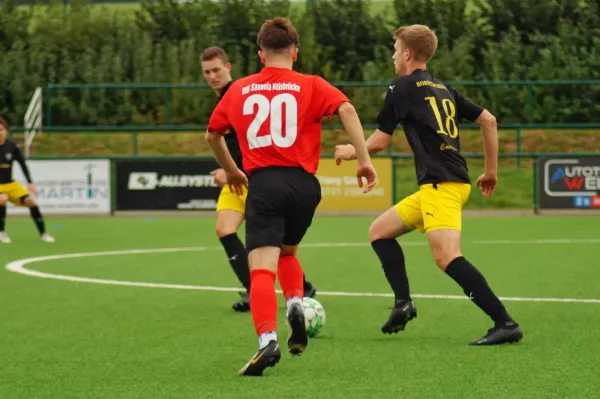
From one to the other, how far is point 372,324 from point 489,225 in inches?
507

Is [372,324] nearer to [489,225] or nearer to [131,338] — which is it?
[131,338]

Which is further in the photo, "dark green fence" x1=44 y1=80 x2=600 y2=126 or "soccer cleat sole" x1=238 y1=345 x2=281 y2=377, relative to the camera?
"dark green fence" x1=44 y1=80 x2=600 y2=126

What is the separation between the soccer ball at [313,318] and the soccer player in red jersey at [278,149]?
1.22 meters

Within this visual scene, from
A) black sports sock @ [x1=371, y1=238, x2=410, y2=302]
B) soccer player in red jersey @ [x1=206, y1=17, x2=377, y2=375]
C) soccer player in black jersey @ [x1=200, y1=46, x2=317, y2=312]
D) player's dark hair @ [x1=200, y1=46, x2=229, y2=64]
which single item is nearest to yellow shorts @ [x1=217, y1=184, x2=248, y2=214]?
soccer player in black jersey @ [x1=200, y1=46, x2=317, y2=312]

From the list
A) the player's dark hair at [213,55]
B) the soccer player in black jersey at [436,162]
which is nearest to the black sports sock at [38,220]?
the player's dark hair at [213,55]

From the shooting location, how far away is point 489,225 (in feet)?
68.3

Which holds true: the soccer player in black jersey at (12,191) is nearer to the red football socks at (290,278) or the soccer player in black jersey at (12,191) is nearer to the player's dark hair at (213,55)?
the player's dark hair at (213,55)

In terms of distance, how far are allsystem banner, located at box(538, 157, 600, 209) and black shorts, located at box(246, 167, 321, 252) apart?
18.2 m

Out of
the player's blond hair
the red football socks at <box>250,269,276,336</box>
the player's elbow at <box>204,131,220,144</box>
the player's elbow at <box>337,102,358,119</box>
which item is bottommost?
the red football socks at <box>250,269,276,336</box>

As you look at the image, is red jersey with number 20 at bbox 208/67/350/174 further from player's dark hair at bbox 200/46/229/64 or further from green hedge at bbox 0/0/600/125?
green hedge at bbox 0/0/600/125

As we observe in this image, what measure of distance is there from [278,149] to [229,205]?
3290 mm

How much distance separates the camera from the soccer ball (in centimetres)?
761

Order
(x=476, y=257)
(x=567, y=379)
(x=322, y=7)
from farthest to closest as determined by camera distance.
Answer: (x=322, y=7) < (x=476, y=257) < (x=567, y=379)

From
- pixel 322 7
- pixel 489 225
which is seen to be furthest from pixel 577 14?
pixel 489 225
